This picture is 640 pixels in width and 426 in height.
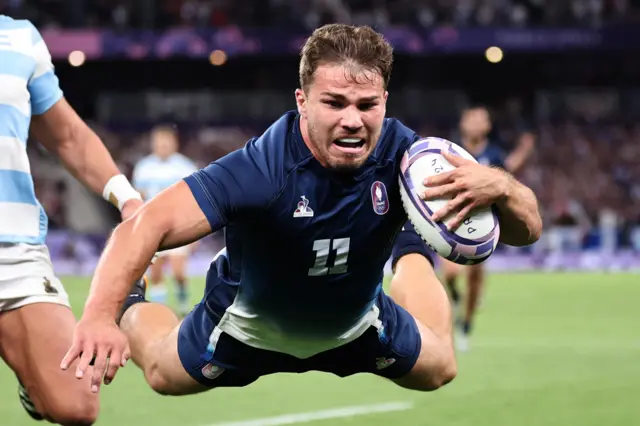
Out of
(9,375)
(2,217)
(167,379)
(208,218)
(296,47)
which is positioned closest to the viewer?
(208,218)

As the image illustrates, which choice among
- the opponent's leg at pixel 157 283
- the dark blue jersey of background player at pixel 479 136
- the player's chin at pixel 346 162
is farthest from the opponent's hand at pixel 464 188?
the opponent's leg at pixel 157 283

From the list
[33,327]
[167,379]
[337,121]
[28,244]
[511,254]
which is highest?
[337,121]

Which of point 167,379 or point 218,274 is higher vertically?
point 218,274

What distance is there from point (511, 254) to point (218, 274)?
807 inches

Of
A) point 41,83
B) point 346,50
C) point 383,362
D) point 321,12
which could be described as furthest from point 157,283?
point 321,12

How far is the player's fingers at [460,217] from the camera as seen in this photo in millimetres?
4438

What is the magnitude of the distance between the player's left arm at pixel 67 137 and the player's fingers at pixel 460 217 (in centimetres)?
146

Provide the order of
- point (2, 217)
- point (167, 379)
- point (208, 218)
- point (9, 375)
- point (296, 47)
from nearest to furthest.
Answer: point (208, 218), point (2, 217), point (167, 379), point (9, 375), point (296, 47)

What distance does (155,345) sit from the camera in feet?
17.9

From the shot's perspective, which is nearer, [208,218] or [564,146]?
[208,218]

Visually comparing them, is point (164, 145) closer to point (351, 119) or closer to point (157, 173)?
point (157, 173)

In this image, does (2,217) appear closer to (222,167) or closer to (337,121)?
(222,167)

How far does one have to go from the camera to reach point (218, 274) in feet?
17.1

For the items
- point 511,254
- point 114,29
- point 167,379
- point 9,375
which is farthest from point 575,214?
point 167,379
